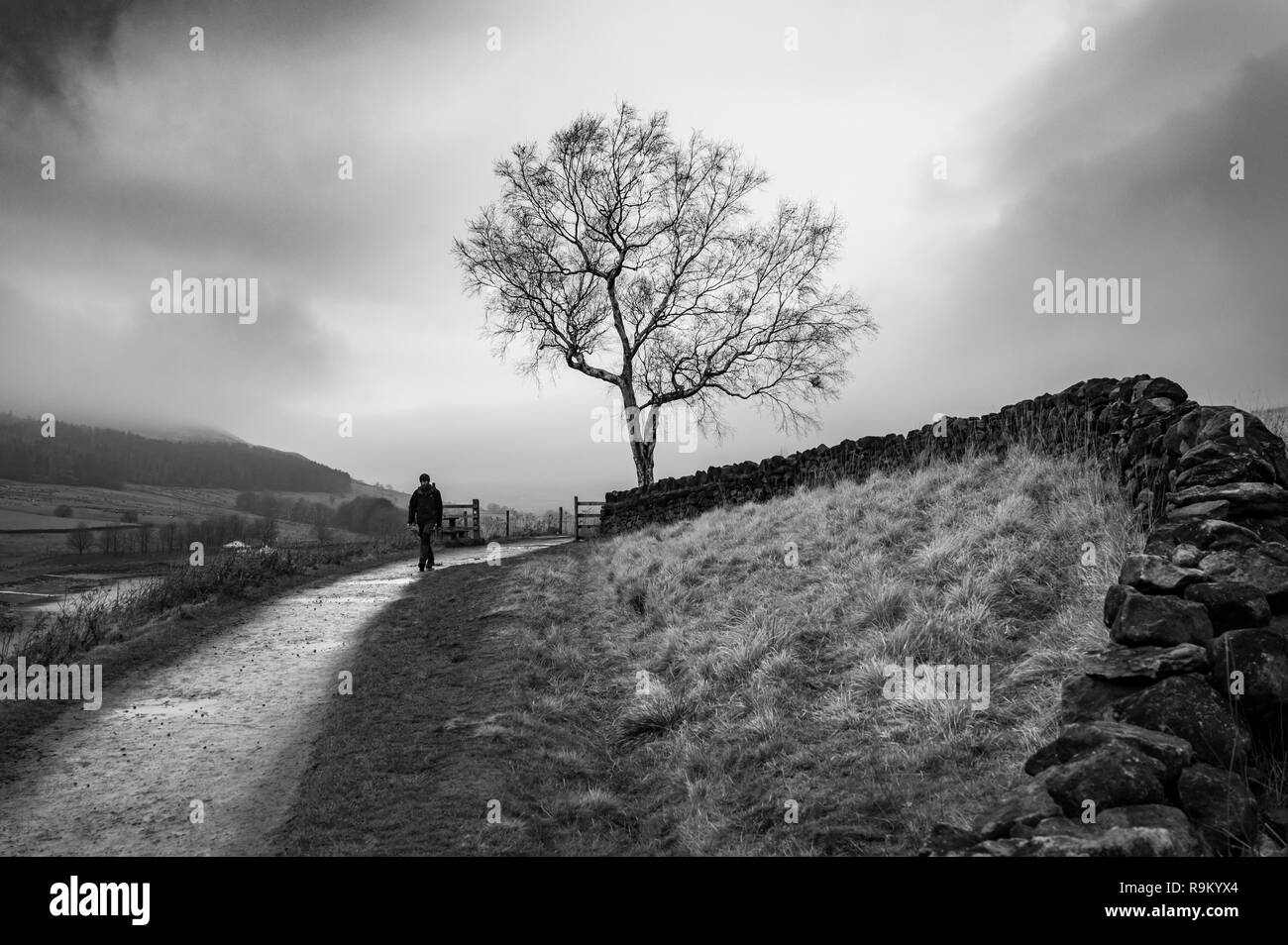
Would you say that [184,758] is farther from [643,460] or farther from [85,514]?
[85,514]

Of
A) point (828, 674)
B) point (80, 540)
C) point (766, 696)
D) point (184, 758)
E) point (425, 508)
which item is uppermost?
point (425, 508)

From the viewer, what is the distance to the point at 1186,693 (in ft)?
11.9

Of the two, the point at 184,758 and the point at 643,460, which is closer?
the point at 184,758

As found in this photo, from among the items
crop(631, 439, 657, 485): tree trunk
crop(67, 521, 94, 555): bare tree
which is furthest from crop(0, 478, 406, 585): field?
crop(631, 439, 657, 485): tree trunk

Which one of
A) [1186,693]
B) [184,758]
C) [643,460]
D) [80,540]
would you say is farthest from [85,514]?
[1186,693]

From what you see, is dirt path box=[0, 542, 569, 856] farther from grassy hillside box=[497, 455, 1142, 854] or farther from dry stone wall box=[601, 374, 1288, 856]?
dry stone wall box=[601, 374, 1288, 856]

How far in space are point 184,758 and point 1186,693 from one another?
7475 mm

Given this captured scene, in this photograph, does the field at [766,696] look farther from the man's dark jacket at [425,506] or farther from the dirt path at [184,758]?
the man's dark jacket at [425,506]

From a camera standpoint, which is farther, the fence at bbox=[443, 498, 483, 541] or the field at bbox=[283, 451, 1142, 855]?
the fence at bbox=[443, 498, 483, 541]

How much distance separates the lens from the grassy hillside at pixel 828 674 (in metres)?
4.92

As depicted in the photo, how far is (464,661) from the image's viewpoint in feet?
31.9

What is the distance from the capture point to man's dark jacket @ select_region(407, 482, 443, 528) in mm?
18188

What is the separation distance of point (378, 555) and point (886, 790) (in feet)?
70.9

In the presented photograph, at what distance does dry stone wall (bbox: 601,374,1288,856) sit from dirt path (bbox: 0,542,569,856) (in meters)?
4.84
